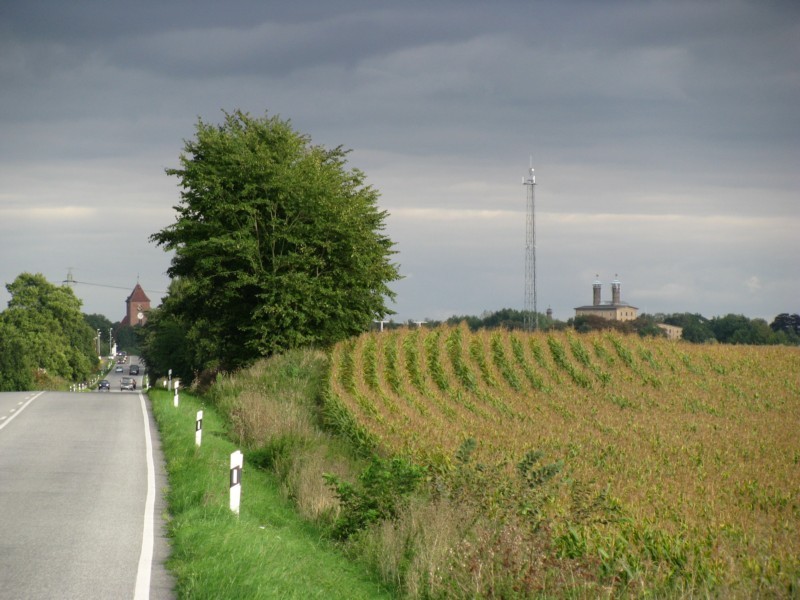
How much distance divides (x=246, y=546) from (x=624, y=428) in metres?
13.3

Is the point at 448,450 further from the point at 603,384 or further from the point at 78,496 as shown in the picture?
the point at 603,384

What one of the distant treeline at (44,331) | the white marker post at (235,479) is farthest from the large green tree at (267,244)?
the distant treeline at (44,331)

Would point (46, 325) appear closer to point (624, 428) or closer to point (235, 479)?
point (624, 428)

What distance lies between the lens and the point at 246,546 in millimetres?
11047

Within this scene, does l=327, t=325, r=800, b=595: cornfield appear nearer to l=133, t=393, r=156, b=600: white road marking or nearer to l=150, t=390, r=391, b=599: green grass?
l=150, t=390, r=391, b=599: green grass

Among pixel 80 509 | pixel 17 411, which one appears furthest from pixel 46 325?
pixel 80 509

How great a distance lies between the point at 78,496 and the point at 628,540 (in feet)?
30.8

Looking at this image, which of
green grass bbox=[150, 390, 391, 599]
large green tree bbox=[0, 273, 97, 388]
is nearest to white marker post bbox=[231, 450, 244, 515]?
green grass bbox=[150, 390, 391, 599]

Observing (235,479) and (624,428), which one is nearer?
(235,479)

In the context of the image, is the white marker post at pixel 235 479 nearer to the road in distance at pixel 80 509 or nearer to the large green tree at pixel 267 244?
the road in distance at pixel 80 509

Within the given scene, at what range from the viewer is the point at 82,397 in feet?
131

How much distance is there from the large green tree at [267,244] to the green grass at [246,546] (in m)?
24.6

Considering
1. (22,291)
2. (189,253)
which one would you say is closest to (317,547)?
(189,253)

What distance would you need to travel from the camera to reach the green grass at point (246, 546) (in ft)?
31.4
